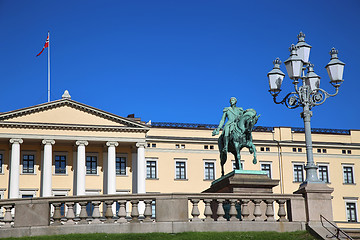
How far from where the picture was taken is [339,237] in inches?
643

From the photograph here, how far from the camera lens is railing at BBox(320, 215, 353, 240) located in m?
16.2

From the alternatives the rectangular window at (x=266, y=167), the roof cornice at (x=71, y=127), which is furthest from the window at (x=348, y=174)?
the roof cornice at (x=71, y=127)

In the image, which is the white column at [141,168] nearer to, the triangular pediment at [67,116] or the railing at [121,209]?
the triangular pediment at [67,116]

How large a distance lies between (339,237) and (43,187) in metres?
48.9

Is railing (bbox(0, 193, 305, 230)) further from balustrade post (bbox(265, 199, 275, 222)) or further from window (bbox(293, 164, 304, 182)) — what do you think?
window (bbox(293, 164, 304, 182))

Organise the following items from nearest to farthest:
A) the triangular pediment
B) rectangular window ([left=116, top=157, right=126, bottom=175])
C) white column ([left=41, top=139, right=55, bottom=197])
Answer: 1. white column ([left=41, top=139, right=55, bottom=197])
2. the triangular pediment
3. rectangular window ([left=116, top=157, right=126, bottom=175])

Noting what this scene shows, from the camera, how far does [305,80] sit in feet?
67.3

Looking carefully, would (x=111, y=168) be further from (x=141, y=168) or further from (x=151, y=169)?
(x=151, y=169)

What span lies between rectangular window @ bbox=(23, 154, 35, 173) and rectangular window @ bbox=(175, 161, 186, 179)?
1489cm

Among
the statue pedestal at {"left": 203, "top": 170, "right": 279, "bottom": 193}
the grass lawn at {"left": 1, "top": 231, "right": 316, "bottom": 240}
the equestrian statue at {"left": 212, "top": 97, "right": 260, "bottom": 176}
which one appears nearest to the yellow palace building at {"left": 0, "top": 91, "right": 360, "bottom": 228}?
the equestrian statue at {"left": 212, "top": 97, "right": 260, "bottom": 176}

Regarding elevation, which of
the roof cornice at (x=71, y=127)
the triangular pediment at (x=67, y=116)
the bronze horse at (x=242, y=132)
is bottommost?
the bronze horse at (x=242, y=132)

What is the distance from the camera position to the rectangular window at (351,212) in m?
70.8

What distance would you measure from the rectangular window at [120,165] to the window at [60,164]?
543 cm

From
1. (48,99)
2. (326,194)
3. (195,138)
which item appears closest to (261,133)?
(195,138)
